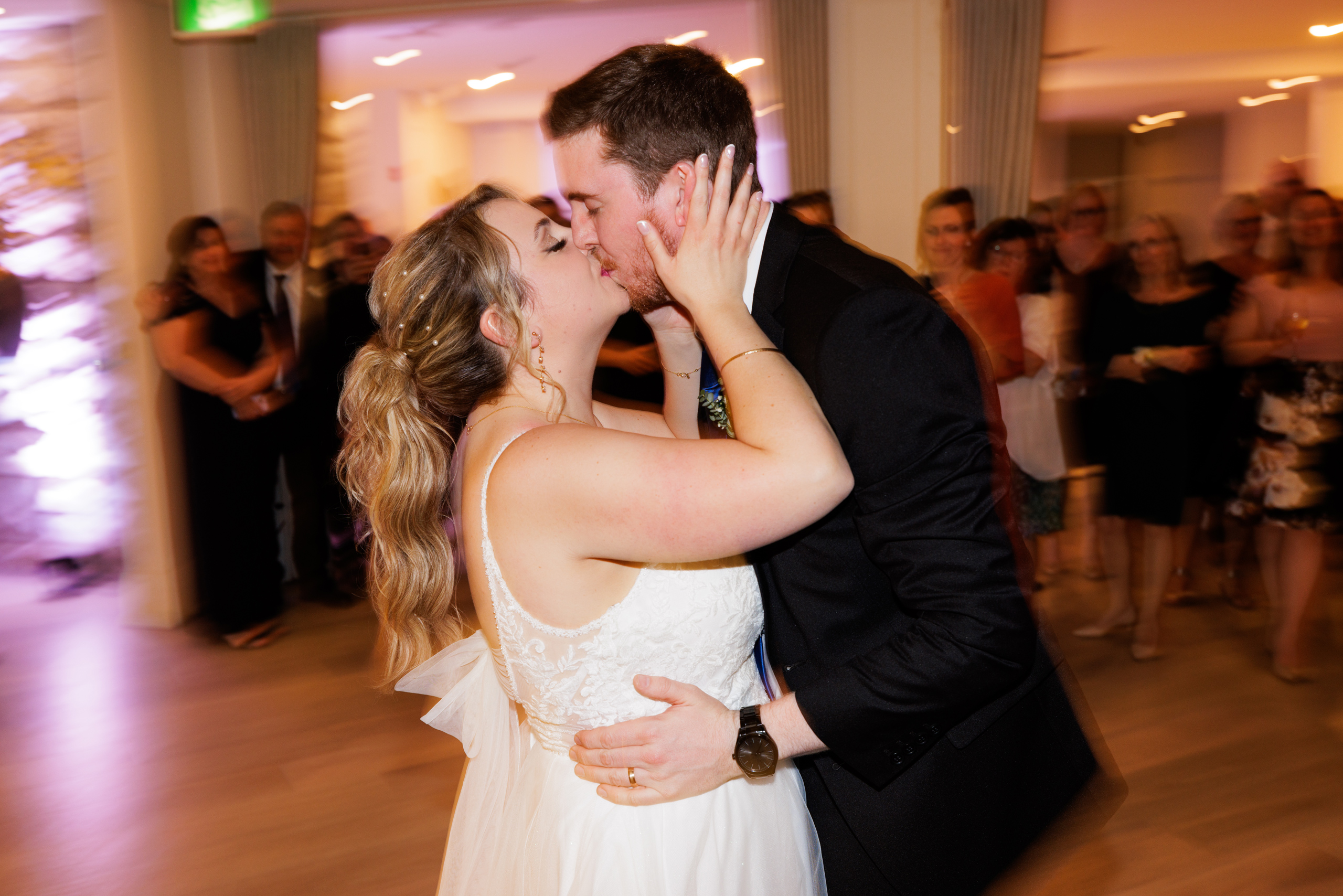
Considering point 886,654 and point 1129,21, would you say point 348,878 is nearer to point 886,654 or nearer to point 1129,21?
point 886,654

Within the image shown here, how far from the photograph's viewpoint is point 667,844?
142cm

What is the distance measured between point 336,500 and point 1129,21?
711cm

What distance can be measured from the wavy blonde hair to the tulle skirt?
1.20 ft

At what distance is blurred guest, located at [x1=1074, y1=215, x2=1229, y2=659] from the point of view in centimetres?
408

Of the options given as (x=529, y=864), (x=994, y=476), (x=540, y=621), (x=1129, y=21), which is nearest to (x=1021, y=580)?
(x=994, y=476)

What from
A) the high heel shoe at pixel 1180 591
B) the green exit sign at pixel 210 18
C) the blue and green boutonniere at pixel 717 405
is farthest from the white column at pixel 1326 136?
the blue and green boutonniere at pixel 717 405

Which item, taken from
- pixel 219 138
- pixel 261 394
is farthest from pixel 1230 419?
pixel 219 138

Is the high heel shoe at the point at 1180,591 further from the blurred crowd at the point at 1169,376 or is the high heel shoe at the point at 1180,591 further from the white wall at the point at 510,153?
the white wall at the point at 510,153

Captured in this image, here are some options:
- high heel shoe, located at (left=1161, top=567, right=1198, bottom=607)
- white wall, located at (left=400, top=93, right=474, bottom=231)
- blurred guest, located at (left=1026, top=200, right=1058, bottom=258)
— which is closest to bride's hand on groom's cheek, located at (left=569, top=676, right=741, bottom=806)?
blurred guest, located at (left=1026, top=200, right=1058, bottom=258)

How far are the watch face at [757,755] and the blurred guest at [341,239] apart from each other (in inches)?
165

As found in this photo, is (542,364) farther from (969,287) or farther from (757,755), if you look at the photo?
(969,287)

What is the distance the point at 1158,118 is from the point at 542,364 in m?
11.4

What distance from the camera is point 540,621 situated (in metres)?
1.43

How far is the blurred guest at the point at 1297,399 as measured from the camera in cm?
374
